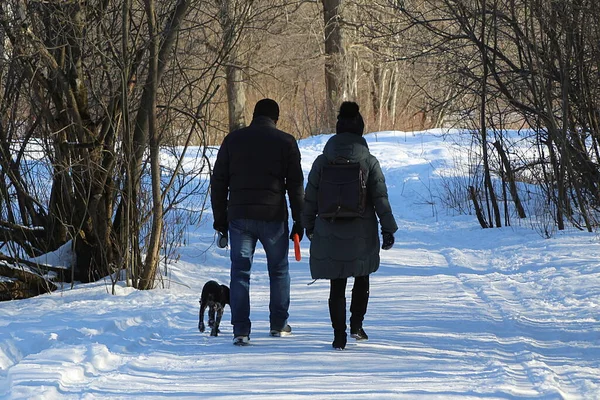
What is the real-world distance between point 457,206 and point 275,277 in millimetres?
14165

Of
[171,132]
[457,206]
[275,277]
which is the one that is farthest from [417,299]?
[457,206]

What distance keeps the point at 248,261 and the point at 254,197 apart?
571 mm

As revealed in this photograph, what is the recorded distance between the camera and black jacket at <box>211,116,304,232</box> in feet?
26.2

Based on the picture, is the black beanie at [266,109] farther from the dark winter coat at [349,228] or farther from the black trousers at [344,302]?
the black trousers at [344,302]

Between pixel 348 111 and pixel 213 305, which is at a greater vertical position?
pixel 348 111

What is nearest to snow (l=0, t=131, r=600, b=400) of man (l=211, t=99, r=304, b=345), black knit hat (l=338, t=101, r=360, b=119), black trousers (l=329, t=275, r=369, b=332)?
black trousers (l=329, t=275, r=369, b=332)

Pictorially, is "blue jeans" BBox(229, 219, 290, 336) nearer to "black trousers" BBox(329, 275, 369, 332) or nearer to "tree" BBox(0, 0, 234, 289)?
"black trousers" BBox(329, 275, 369, 332)

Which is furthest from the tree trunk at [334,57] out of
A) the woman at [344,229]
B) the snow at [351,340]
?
the woman at [344,229]

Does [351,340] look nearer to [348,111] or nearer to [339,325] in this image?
[339,325]

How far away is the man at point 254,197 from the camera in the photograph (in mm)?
8000

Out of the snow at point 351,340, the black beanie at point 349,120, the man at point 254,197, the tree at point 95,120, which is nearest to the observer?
the snow at point 351,340

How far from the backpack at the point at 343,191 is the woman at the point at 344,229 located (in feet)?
0.21

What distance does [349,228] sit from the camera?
7.69 metres

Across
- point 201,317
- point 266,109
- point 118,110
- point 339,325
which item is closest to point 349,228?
point 339,325
